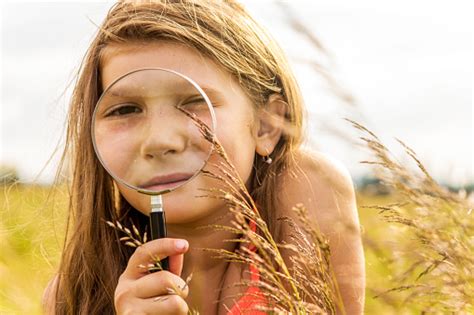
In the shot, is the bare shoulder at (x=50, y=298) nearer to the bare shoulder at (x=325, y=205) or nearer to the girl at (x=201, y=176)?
the girl at (x=201, y=176)

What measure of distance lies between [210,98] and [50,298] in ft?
4.44

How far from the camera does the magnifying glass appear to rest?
271 centimetres

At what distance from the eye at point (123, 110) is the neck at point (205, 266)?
0.75 metres

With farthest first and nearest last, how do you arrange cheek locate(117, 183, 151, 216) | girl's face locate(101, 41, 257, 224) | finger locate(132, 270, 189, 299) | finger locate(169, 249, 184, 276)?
cheek locate(117, 183, 151, 216) < girl's face locate(101, 41, 257, 224) < finger locate(169, 249, 184, 276) < finger locate(132, 270, 189, 299)

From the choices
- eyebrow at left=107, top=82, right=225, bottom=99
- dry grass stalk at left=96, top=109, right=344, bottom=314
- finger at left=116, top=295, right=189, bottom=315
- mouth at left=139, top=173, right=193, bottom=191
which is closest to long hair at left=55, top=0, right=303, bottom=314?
eyebrow at left=107, top=82, right=225, bottom=99

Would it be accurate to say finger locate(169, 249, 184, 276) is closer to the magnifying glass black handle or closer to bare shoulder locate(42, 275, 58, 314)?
the magnifying glass black handle

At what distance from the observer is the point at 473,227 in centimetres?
170

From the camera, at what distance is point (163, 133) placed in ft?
9.12

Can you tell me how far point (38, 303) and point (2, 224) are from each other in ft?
1.66

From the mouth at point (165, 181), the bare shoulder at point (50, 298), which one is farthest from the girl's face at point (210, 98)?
the bare shoulder at point (50, 298)

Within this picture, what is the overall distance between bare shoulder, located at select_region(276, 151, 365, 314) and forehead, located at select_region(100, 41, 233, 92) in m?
0.50

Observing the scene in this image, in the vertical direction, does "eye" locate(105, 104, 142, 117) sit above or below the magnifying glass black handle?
above

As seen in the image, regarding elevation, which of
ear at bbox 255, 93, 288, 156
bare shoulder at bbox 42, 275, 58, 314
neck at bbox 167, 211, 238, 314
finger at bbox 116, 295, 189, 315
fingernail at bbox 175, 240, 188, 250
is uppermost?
ear at bbox 255, 93, 288, 156

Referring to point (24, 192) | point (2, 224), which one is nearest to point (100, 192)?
point (24, 192)
